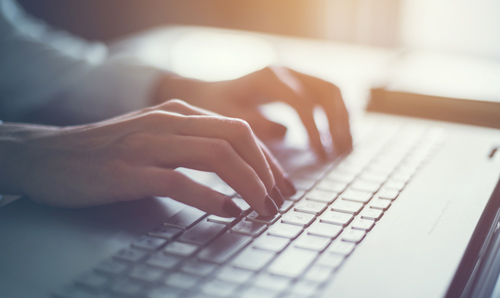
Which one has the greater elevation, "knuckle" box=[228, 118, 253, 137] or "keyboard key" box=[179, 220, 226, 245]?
"knuckle" box=[228, 118, 253, 137]

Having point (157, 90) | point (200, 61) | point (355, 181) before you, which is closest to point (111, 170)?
point (355, 181)

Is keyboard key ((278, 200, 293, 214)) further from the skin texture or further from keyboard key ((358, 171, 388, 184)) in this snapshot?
keyboard key ((358, 171, 388, 184))

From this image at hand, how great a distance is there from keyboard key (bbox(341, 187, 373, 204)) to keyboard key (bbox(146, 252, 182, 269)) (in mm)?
220

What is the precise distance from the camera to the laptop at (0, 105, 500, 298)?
366mm

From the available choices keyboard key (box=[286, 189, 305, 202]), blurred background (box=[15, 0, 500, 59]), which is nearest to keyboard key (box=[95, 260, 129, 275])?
keyboard key (box=[286, 189, 305, 202])

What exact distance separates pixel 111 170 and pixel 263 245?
200 mm

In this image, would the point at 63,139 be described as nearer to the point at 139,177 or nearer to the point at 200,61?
the point at 139,177

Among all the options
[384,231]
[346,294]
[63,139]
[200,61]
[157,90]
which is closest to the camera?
[346,294]

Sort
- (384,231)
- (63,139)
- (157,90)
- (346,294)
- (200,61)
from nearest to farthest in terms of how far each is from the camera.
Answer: (346,294) < (384,231) < (63,139) < (157,90) < (200,61)

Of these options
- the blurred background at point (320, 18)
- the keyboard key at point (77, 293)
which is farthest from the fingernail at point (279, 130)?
the blurred background at point (320, 18)

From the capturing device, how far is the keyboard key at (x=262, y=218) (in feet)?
1.56

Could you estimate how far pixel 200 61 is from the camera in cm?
115

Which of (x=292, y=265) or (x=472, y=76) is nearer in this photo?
(x=292, y=265)

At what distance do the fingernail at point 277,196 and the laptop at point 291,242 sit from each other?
1 centimetres
